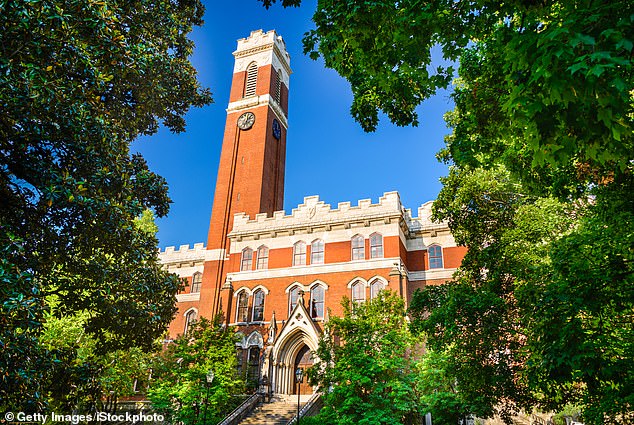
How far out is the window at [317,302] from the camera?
2911cm

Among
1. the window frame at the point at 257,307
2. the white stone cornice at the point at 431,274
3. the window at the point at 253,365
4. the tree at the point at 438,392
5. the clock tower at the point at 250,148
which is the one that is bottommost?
the tree at the point at 438,392

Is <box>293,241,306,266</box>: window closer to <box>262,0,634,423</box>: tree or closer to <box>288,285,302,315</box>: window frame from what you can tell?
<box>288,285,302,315</box>: window frame

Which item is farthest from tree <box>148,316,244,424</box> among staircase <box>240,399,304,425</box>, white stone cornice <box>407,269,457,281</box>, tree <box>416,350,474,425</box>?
white stone cornice <box>407,269,457,281</box>

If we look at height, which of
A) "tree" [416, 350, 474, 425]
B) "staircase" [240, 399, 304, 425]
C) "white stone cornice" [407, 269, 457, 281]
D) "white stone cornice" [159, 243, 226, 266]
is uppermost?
"white stone cornice" [159, 243, 226, 266]

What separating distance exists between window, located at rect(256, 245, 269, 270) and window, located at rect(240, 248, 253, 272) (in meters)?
0.65

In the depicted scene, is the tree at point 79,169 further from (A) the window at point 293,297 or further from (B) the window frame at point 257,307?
(B) the window frame at point 257,307

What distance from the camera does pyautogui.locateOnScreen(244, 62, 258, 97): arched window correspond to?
4044 cm

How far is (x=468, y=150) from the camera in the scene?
365 inches

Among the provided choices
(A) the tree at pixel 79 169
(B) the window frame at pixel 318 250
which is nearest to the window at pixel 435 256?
(B) the window frame at pixel 318 250

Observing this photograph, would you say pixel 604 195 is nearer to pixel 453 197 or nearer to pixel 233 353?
pixel 453 197

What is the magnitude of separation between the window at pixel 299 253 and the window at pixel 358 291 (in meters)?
4.11

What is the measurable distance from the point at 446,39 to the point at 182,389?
827 inches

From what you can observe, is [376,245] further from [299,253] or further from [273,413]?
[273,413]

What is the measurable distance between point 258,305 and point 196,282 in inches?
356
